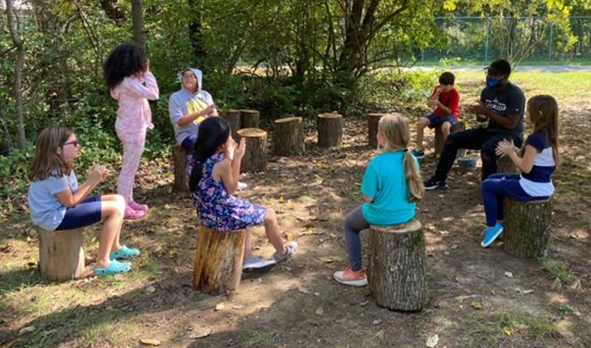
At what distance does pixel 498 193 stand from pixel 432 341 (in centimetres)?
185

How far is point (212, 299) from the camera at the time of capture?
3.89 meters

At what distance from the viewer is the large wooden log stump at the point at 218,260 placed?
3.83 meters

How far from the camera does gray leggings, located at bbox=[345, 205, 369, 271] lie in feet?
12.9

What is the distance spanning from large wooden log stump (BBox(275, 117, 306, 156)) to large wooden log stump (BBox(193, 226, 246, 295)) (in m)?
4.27

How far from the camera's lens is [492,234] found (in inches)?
186

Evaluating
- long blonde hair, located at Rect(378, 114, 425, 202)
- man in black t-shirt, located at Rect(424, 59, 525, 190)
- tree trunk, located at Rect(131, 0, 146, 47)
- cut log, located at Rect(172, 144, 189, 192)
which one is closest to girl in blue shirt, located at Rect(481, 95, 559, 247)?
long blonde hair, located at Rect(378, 114, 425, 202)

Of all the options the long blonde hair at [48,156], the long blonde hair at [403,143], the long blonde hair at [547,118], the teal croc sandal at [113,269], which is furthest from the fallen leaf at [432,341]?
the long blonde hair at [48,156]

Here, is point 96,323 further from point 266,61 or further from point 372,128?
point 266,61

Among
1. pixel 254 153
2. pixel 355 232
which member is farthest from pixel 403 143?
pixel 254 153

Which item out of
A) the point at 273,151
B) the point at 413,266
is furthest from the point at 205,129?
the point at 273,151

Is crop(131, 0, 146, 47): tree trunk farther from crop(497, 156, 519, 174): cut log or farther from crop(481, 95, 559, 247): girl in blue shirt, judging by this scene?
crop(481, 95, 559, 247): girl in blue shirt

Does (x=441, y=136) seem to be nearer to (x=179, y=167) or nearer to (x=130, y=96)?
(x=179, y=167)

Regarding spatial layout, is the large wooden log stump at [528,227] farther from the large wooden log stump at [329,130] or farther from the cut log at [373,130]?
the large wooden log stump at [329,130]

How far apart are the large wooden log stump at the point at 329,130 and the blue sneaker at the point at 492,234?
4.17 metres
